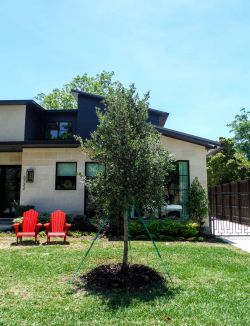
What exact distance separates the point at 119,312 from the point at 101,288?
127 centimetres

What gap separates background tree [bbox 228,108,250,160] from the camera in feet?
180

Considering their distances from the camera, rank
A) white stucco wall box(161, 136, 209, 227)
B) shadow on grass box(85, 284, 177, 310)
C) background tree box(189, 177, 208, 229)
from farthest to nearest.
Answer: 1. white stucco wall box(161, 136, 209, 227)
2. background tree box(189, 177, 208, 229)
3. shadow on grass box(85, 284, 177, 310)

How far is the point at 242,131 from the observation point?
5534cm

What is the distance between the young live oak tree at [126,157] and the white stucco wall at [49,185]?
781 centimetres

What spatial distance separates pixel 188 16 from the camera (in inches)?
412

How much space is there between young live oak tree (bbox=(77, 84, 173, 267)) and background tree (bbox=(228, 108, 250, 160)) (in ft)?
168

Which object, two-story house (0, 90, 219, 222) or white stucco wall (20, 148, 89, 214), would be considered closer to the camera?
two-story house (0, 90, 219, 222)

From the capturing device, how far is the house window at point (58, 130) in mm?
18609

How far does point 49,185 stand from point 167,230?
581 centimetres

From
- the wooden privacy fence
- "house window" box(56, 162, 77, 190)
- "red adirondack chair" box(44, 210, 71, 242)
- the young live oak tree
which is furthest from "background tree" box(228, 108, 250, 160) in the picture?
the young live oak tree

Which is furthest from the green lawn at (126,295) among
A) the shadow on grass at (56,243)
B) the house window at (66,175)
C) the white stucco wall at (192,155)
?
the house window at (66,175)

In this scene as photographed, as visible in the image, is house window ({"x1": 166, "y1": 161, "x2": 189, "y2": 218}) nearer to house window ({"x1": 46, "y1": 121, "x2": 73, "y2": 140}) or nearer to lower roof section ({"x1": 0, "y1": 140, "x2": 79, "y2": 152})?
lower roof section ({"x1": 0, "y1": 140, "x2": 79, "y2": 152})

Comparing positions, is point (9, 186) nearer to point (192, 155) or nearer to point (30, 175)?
point (30, 175)

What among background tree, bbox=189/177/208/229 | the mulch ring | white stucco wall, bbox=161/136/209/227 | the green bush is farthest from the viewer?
white stucco wall, bbox=161/136/209/227
